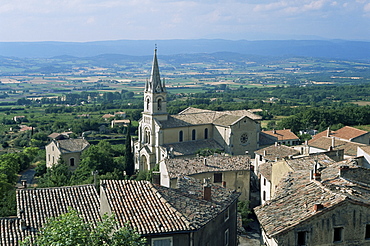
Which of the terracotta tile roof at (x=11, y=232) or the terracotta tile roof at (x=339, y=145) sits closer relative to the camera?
the terracotta tile roof at (x=11, y=232)

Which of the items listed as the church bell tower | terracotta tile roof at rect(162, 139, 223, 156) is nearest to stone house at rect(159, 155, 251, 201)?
terracotta tile roof at rect(162, 139, 223, 156)

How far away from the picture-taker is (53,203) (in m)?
19.0

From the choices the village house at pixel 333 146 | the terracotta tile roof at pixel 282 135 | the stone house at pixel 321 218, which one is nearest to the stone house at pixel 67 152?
the terracotta tile roof at pixel 282 135

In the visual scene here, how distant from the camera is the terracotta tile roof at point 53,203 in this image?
17688 millimetres

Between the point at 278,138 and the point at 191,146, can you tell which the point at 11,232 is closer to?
the point at 191,146

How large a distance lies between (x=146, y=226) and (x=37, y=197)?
6.24m

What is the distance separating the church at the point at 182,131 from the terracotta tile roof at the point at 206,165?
17563 mm

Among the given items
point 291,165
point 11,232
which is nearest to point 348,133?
point 291,165

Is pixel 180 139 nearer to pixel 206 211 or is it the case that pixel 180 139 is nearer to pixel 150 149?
pixel 150 149

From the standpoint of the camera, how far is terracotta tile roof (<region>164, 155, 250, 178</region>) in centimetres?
3288

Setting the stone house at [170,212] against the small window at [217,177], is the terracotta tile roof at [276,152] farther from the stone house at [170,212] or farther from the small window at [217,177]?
the stone house at [170,212]

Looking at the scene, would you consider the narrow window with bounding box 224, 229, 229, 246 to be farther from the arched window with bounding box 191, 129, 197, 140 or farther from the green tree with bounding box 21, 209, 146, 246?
the arched window with bounding box 191, 129, 197, 140

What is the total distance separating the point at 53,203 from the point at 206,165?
16607 millimetres

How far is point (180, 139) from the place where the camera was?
55.0m
